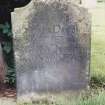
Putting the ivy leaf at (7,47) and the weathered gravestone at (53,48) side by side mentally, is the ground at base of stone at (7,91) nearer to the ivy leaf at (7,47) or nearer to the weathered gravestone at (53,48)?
the weathered gravestone at (53,48)

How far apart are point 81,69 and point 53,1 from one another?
39.0 inches

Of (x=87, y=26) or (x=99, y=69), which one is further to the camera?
(x=99, y=69)

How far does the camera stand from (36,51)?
6625 mm

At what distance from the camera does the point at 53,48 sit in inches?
261

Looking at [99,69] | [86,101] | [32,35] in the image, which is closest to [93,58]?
[99,69]

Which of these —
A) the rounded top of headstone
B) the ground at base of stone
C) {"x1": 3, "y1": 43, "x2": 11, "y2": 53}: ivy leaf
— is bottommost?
the ground at base of stone

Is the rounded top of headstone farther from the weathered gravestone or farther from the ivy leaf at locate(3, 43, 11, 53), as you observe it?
the weathered gravestone

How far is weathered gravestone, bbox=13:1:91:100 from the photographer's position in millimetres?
6527

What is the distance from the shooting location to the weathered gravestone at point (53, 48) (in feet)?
21.4

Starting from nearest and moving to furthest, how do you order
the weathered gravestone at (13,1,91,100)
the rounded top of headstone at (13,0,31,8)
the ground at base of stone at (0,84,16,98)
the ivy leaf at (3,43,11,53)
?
1. the weathered gravestone at (13,1,91,100)
2. the ground at base of stone at (0,84,16,98)
3. the ivy leaf at (3,43,11,53)
4. the rounded top of headstone at (13,0,31,8)

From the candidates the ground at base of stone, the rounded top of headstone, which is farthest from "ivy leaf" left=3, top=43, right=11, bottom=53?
the rounded top of headstone

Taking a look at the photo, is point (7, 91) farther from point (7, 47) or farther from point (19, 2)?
point (19, 2)

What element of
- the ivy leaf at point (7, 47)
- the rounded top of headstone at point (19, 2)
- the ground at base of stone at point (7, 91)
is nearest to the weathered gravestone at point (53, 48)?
the ground at base of stone at point (7, 91)

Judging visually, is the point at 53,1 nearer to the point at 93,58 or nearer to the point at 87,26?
the point at 87,26
